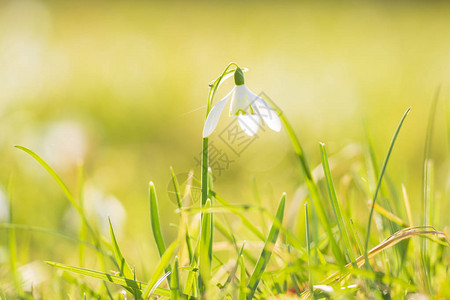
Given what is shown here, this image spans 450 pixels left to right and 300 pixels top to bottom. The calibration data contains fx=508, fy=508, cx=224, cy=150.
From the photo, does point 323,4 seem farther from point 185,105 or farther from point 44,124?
point 44,124

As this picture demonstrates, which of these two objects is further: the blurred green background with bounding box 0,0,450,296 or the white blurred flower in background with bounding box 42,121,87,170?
the white blurred flower in background with bounding box 42,121,87,170

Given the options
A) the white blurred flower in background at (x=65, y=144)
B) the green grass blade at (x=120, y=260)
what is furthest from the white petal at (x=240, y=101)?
the white blurred flower in background at (x=65, y=144)

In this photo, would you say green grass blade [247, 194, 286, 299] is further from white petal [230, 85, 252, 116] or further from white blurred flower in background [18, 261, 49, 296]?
white blurred flower in background [18, 261, 49, 296]

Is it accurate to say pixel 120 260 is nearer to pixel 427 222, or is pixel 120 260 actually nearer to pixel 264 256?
pixel 264 256

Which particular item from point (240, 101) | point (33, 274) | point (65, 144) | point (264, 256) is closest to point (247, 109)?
point (240, 101)

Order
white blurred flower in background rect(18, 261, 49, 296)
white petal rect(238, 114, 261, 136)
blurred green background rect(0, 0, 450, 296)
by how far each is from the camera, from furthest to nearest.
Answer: blurred green background rect(0, 0, 450, 296)
white blurred flower in background rect(18, 261, 49, 296)
white petal rect(238, 114, 261, 136)

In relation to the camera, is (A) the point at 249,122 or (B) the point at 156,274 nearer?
(B) the point at 156,274

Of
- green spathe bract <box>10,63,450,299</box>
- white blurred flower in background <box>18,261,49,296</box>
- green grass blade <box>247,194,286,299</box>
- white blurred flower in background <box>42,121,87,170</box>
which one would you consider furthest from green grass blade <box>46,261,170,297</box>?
white blurred flower in background <box>42,121,87,170</box>
